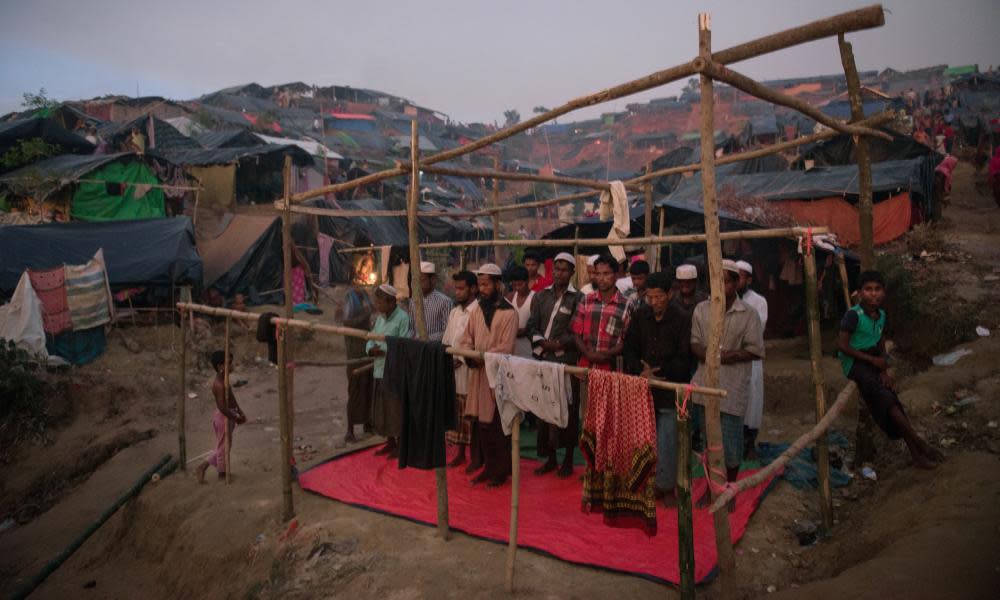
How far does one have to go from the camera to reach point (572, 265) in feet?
19.0

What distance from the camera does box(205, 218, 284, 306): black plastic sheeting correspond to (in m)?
14.8

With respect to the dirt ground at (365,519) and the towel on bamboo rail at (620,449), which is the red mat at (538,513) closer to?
the dirt ground at (365,519)

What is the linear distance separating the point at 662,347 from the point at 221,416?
4.70m

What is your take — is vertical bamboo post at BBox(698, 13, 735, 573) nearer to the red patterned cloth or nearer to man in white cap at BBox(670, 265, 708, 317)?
man in white cap at BBox(670, 265, 708, 317)

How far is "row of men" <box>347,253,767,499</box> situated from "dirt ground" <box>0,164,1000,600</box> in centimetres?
67

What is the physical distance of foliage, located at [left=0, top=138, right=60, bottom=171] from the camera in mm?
15516

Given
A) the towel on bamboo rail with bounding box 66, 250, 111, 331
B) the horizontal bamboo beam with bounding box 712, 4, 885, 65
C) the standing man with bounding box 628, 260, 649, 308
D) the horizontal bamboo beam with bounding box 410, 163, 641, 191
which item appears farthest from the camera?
the towel on bamboo rail with bounding box 66, 250, 111, 331

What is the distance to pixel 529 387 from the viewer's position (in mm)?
3887

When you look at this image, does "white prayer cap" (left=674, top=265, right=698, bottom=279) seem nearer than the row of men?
No

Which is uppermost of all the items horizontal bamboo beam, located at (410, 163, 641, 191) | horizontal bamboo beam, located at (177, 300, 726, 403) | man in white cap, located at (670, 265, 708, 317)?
horizontal bamboo beam, located at (410, 163, 641, 191)

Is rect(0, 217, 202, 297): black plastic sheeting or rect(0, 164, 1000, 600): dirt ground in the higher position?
rect(0, 217, 202, 297): black plastic sheeting

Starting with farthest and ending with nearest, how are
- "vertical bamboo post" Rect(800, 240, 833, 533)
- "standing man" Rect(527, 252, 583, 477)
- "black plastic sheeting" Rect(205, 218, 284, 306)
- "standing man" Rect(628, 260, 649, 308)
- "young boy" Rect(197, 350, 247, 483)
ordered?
1. "black plastic sheeting" Rect(205, 218, 284, 306)
2. "standing man" Rect(628, 260, 649, 308)
3. "young boy" Rect(197, 350, 247, 483)
4. "standing man" Rect(527, 252, 583, 477)
5. "vertical bamboo post" Rect(800, 240, 833, 533)

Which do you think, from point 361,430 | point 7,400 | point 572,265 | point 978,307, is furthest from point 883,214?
point 7,400

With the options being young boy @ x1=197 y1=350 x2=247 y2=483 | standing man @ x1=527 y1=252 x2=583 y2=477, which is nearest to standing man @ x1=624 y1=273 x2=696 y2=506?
standing man @ x1=527 y1=252 x2=583 y2=477
